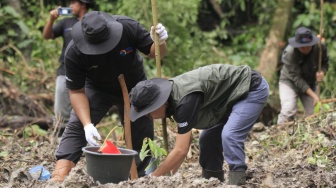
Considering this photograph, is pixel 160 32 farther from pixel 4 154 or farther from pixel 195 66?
pixel 195 66

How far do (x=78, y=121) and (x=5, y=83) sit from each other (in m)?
4.24

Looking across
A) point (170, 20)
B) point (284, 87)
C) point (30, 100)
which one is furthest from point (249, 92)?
point (170, 20)

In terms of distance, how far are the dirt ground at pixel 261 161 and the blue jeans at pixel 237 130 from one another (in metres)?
0.26

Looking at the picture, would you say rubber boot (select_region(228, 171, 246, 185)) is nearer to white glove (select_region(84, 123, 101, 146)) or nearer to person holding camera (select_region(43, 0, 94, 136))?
white glove (select_region(84, 123, 101, 146))

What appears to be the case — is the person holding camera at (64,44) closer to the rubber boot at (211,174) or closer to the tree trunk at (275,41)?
the rubber boot at (211,174)

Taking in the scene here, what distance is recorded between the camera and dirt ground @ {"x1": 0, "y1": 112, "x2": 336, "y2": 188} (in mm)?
4691

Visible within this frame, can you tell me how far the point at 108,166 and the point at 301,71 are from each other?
500 centimetres

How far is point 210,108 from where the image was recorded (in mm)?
5141

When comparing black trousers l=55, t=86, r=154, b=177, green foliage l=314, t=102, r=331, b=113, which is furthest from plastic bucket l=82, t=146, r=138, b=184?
green foliage l=314, t=102, r=331, b=113

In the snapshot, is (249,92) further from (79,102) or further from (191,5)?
(191,5)

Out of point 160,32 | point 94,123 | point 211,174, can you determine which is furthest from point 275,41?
point 160,32

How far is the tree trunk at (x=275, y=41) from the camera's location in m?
12.2

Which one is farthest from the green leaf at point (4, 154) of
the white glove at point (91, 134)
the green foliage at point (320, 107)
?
the green foliage at point (320, 107)

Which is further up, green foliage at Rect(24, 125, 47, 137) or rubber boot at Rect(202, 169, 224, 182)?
rubber boot at Rect(202, 169, 224, 182)
